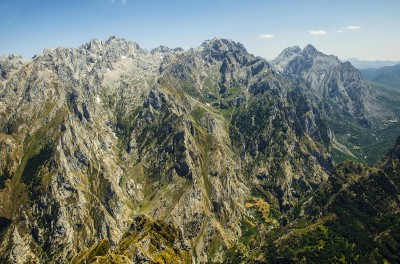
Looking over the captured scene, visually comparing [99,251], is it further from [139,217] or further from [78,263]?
[139,217]

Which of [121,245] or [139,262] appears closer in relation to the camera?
[139,262]

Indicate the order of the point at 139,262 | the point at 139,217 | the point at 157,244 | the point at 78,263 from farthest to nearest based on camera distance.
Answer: the point at 139,217
the point at 78,263
the point at 157,244
the point at 139,262

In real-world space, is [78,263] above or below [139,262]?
below

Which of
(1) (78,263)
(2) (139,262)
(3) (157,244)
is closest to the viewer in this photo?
(2) (139,262)

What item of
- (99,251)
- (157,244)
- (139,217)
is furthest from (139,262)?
(139,217)

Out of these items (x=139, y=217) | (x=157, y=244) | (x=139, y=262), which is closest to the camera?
(x=139, y=262)

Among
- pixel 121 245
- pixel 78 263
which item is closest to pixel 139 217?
pixel 121 245

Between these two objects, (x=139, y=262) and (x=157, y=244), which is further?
(x=157, y=244)

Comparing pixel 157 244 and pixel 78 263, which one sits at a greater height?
pixel 157 244

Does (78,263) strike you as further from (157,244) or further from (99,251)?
(157,244)
